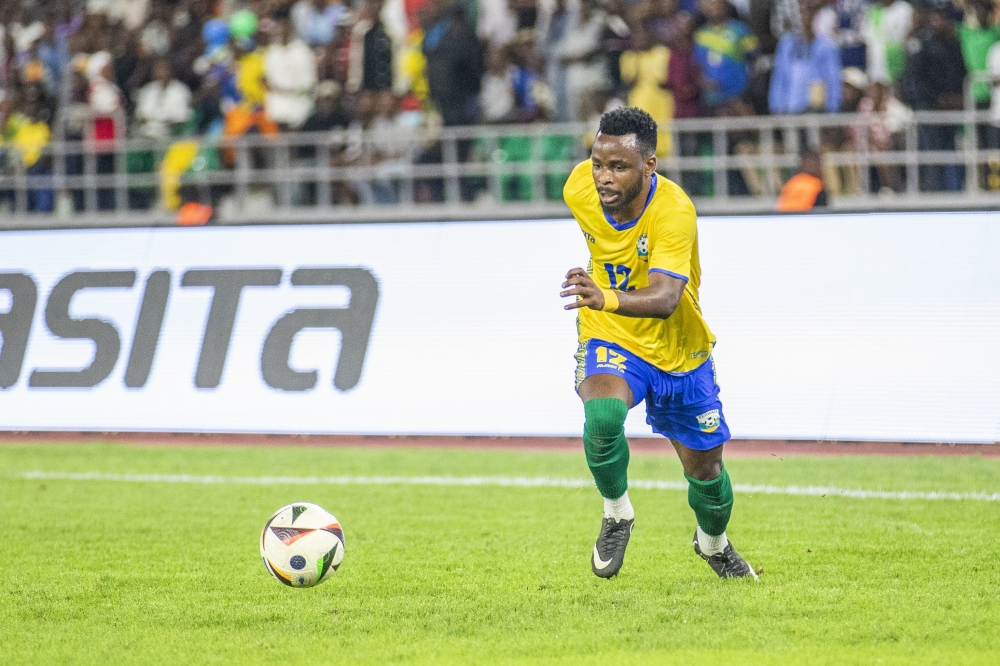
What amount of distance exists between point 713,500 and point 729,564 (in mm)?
353

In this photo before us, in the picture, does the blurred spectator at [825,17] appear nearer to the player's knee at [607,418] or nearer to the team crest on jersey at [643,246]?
the team crest on jersey at [643,246]

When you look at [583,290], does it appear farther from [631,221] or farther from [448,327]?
[448,327]

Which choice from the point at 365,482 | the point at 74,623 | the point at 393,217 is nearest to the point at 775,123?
the point at 393,217

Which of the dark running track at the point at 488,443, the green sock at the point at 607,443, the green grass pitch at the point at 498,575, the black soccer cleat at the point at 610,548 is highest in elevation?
the green sock at the point at 607,443

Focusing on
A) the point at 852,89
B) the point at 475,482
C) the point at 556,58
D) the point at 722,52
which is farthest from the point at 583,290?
the point at 556,58

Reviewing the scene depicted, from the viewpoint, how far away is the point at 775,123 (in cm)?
1334

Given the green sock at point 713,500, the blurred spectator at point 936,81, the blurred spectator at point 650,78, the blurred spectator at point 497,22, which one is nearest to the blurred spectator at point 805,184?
the blurred spectator at point 936,81

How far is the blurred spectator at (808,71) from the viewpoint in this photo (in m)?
13.3

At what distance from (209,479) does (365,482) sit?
1.11m

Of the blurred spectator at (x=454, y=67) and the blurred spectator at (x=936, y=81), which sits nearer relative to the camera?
the blurred spectator at (x=936, y=81)

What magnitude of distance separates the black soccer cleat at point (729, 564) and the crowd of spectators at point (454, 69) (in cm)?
780

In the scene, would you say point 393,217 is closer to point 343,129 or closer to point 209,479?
point 209,479

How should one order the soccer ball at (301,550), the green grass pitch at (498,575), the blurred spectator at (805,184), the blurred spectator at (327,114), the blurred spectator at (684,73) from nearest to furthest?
1. the green grass pitch at (498,575)
2. the soccer ball at (301,550)
3. the blurred spectator at (805,184)
4. the blurred spectator at (684,73)
5. the blurred spectator at (327,114)

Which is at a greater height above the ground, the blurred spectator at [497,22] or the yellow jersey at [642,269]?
the blurred spectator at [497,22]
